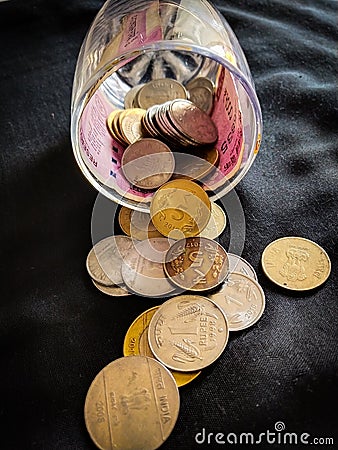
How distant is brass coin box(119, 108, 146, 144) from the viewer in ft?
2.84

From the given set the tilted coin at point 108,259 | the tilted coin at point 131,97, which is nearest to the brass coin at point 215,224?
the tilted coin at point 108,259

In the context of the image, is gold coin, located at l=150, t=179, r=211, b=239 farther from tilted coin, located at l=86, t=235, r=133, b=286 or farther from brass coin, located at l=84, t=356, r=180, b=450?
brass coin, located at l=84, t=356, r=180, b=450

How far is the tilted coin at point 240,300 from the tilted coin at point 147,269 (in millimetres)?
65

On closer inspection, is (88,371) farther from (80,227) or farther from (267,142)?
(267,142)

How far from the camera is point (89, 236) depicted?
0.86 meters

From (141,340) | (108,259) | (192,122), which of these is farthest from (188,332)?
(192,122)

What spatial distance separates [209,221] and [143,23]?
0.27 meters

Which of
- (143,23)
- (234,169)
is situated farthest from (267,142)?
(143,23)

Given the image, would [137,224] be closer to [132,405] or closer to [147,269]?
[147,269]

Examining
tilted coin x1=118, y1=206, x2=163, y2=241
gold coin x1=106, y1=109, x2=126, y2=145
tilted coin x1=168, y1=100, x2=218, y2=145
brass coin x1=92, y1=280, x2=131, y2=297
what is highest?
tilted coin x1=168, y1=100, x2=218, y2=145

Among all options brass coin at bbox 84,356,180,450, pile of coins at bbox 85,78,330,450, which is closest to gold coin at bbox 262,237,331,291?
pile of coins at bbox 85,78,330,450

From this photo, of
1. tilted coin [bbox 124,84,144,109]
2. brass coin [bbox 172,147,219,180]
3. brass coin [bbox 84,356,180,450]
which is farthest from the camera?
tilted coin [bbox 124,84,144,109]

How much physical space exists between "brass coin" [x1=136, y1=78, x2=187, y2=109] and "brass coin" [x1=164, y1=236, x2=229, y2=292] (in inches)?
10.0

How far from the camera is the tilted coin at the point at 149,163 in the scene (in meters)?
0.84
